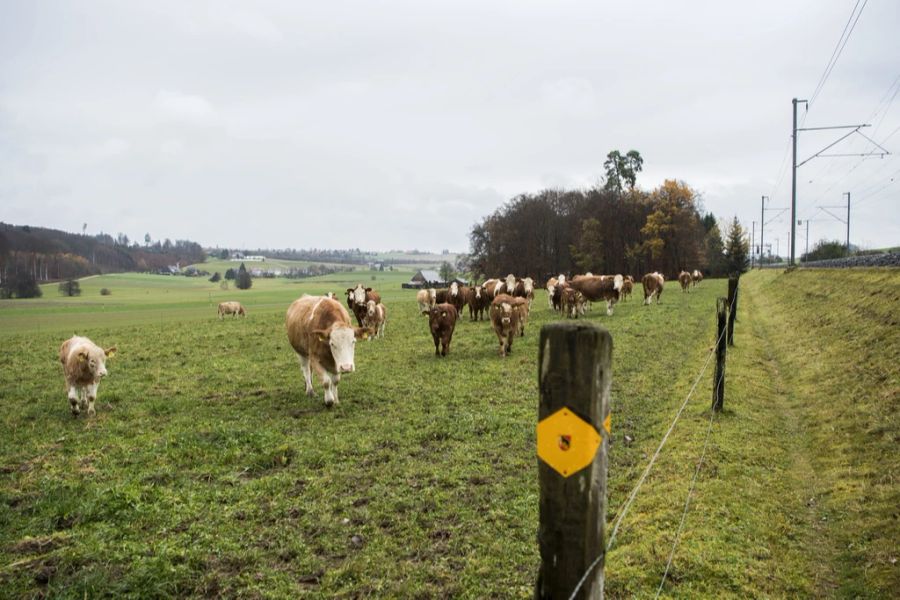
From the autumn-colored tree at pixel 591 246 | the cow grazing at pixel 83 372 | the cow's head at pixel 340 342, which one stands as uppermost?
the autumn-colored tree at pixel 591 246

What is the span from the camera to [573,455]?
6.13ft

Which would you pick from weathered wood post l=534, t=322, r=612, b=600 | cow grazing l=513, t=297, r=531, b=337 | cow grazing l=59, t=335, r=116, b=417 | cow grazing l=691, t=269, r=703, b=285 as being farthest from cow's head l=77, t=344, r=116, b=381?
cow grazing l=691, t=269, r=703, b=285

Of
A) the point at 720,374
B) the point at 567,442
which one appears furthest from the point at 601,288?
the point at 567,442

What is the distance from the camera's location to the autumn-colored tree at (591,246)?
62188 mm

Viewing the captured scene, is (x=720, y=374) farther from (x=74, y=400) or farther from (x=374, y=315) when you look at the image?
(x=374, y=315)

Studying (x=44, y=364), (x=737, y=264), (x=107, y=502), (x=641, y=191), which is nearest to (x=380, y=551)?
(x=107, y=502)

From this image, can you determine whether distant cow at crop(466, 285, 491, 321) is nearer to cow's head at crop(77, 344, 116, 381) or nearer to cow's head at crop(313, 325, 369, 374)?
cow's head at crop(313, 325, 369, 374)

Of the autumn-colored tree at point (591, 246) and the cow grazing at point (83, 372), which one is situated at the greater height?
the autumn-colored tree at point (591, 246)

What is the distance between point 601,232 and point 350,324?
58302 millimetres

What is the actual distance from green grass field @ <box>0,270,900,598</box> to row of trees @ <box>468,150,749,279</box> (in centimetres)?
5088

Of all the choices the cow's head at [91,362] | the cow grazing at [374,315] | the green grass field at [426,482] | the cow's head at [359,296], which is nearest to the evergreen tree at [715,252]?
the cow's head at [359,296]

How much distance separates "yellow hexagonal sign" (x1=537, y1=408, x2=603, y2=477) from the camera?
6.11 feet

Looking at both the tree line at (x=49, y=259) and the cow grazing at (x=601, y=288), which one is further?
the tree line at (x=49, y=259)

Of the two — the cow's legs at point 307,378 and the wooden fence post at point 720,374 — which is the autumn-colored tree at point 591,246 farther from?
the wooden fence post at point 720,374
